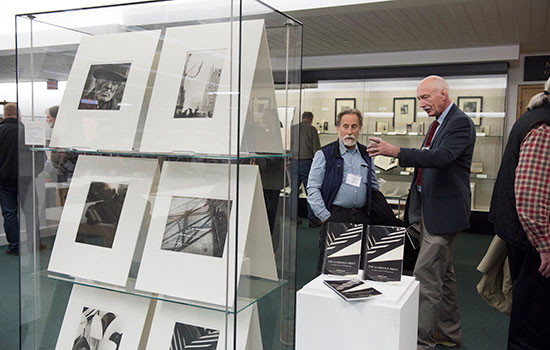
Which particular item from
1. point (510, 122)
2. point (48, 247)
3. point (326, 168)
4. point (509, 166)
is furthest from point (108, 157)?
point (510, 122)

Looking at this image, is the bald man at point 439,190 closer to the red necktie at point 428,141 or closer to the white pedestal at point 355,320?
the red necktie at point 428,141

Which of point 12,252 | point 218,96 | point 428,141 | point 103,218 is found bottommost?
point 12,252

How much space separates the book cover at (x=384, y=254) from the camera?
1.93 metres

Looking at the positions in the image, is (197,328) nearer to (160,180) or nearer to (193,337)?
(193,337)

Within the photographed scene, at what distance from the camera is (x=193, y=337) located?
1.87 m

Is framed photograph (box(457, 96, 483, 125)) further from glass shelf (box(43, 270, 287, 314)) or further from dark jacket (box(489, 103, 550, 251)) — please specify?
glass shelf (box(43, 270, 287, 314))

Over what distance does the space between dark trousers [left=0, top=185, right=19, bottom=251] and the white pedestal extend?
4765mm

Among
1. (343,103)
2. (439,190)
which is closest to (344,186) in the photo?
(439,190)

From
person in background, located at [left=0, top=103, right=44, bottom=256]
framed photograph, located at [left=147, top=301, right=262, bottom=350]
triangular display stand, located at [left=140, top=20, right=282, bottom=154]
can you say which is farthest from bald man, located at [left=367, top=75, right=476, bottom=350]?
person in background, located at [left=0, top=103, right=44, bottom=256]

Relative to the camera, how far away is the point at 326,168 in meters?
3.08

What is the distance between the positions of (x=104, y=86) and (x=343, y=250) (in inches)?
47.9

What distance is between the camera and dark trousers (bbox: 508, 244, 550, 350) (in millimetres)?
2320

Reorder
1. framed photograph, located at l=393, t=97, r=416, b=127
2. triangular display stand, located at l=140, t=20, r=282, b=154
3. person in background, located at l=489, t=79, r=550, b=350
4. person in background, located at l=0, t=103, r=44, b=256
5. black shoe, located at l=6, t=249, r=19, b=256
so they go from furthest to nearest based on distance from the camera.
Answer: framed photograph, located at l=393, t=97, r=416, b=127, black shoe, located at l=6, t=249, r=19, b=256, person in background, located at l=0, t=103, r=44, b=256, person in background, located at l=489, t=79, r=550, b=350, triangular display stand, located at l=140, t=20, r=282, b=154

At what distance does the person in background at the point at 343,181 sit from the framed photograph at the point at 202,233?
1178mm
